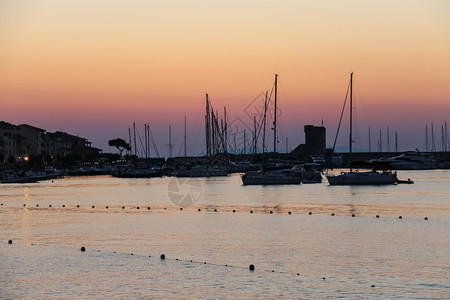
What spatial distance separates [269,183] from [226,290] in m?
81.2

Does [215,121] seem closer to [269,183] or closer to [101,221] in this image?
[269,183]

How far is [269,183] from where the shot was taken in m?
107

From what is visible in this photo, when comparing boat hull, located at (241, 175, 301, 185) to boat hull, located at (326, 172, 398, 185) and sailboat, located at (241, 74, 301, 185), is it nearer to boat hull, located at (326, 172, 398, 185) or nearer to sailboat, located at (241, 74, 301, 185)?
sailboat, located at (241, 74, 301, 185)

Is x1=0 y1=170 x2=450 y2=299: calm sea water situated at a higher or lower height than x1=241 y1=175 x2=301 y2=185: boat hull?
lower

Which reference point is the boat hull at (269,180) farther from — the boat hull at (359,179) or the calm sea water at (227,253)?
the calm sea water at (227,253)

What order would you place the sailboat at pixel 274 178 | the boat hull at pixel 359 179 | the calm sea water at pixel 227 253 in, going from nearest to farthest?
the calm sea water at pixel 227 253 → the boat hull at pixel 359 179 → the sailboat at pixel 274 178

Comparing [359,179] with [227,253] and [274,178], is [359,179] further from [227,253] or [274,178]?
[227,253]

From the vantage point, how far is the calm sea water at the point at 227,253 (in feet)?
87.1

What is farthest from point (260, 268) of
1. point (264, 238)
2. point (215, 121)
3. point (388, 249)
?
point (215, 121)

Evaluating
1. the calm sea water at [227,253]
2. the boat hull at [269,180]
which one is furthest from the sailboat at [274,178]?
the calm sea water at [227,253]

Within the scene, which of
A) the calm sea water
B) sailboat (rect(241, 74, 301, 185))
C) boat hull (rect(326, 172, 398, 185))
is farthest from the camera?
sailboat (rect(241, 74, 301, 185))

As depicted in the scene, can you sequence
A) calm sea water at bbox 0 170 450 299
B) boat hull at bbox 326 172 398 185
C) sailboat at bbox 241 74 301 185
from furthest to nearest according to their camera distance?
sailboat at bbox 241 74 301 185 < boat hull at bbox 326 172 398 185 < calm sea water at bbox 0 170 450 299

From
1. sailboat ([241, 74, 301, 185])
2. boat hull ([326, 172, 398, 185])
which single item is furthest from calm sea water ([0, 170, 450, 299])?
sailboat ([241, 74, 301, 185])

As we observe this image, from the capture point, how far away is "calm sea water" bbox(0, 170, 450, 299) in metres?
26.6
